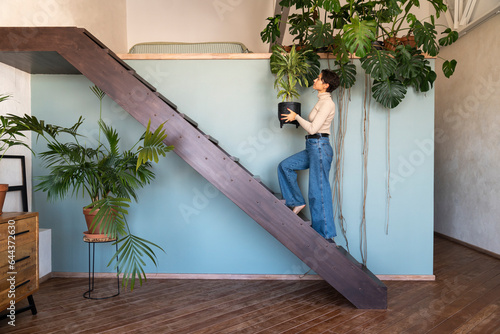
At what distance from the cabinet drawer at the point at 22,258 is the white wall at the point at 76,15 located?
6.39 ft

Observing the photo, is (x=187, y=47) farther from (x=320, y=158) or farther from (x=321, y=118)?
(x=320, y=158)

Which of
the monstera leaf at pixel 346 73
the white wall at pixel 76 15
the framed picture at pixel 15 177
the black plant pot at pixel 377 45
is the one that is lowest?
the framed picture at pixel 15 177

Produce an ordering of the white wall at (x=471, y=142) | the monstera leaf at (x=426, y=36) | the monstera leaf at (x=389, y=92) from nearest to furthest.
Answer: the monstera leaf at (x=426, y=36)
the monstera leaf at (x=389, y=92)
the white wall at (x=471, y=142)

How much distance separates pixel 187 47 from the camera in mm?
4586

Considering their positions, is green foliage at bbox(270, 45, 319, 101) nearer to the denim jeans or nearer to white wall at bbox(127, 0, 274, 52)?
the denim jeans

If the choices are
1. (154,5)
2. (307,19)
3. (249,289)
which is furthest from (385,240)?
(154,5)

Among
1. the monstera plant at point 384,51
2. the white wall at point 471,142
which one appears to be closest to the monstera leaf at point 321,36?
the monstera plant at point 384,51

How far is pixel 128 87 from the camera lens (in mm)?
3092

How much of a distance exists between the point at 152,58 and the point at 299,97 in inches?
59.7

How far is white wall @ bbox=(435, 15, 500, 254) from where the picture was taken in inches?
186

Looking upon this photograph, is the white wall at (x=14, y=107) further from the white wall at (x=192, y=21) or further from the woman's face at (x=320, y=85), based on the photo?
the white wall at (x=192, y=21)

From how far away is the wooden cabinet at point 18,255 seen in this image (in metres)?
2.55

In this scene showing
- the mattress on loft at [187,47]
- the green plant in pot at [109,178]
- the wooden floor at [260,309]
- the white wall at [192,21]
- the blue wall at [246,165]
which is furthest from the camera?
the white wall at [192,21]

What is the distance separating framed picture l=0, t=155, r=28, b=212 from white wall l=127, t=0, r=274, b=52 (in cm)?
352
